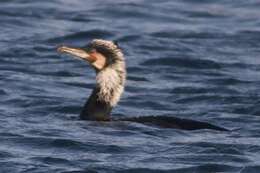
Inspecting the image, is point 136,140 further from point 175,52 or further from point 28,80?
point 175,52

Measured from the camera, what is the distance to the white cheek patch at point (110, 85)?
53.2ft

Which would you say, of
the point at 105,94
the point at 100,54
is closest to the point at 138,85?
the point at 105,94

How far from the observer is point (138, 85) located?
2045 centimetres

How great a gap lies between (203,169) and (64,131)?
250 centimetres

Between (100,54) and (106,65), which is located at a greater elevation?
(100,54)

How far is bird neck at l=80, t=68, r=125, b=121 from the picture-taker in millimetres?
16203

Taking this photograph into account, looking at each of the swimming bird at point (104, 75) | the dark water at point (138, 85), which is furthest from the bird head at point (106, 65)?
the dark water at point (138, 85)

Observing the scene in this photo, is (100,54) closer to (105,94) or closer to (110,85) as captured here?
(110,85)

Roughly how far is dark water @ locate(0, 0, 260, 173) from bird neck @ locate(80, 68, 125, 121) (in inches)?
10.8

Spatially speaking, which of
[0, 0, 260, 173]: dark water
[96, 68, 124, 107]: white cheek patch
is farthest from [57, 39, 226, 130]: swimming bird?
[0, 0, 260, 173]: dark water

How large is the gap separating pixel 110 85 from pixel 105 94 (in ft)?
0.46

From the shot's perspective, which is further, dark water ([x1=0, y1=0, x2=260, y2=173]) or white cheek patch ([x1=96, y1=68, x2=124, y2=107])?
white cheek patch ([x1=96, y1=68, x2=124, y2=107])

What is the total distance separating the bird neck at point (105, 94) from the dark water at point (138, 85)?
274mm

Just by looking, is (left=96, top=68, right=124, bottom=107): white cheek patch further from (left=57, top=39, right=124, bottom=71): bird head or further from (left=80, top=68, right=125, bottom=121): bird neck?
(left=57, top=39, right=124, bottom=71): bird head
